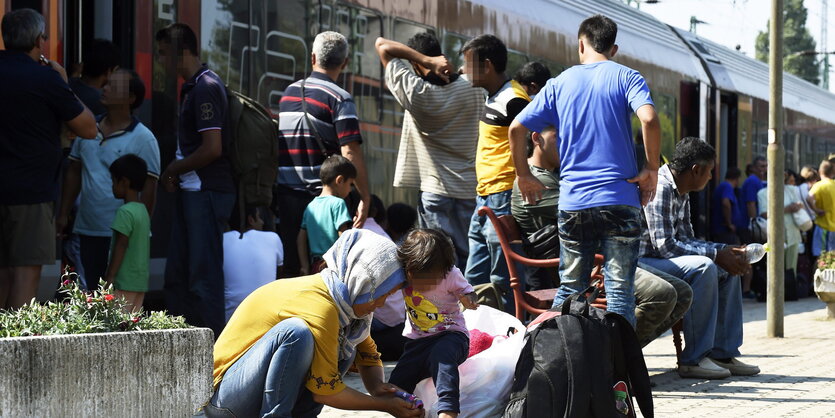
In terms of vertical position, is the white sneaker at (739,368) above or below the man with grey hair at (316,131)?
below

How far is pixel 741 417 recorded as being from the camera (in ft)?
17.5

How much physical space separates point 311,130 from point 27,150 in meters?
1.84

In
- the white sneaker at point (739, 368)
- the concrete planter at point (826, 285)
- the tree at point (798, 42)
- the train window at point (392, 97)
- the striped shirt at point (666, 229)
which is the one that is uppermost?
the tree at point (798, 42)

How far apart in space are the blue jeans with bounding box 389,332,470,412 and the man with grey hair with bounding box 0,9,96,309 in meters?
2.01

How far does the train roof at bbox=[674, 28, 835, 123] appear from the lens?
17347 millimetres

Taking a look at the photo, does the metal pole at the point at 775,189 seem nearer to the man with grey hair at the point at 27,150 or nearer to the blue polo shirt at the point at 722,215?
the man with grey hair at the point at 27,150

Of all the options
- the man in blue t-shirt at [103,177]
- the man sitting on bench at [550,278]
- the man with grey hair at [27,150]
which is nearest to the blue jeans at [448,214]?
the man sitting on bench at [550,278]

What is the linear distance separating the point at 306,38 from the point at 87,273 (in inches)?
93.9

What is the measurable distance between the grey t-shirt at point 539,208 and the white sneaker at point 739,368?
138 cm

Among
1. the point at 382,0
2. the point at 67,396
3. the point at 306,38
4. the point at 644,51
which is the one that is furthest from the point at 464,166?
the point at 644,51

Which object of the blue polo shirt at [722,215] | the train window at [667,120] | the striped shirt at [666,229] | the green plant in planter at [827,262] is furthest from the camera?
the blue polo shirt at [722,215]

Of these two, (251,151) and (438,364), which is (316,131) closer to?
(251,151)

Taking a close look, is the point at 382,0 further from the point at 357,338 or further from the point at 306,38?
the point at 357,338

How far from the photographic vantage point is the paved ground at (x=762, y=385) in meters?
5.53
